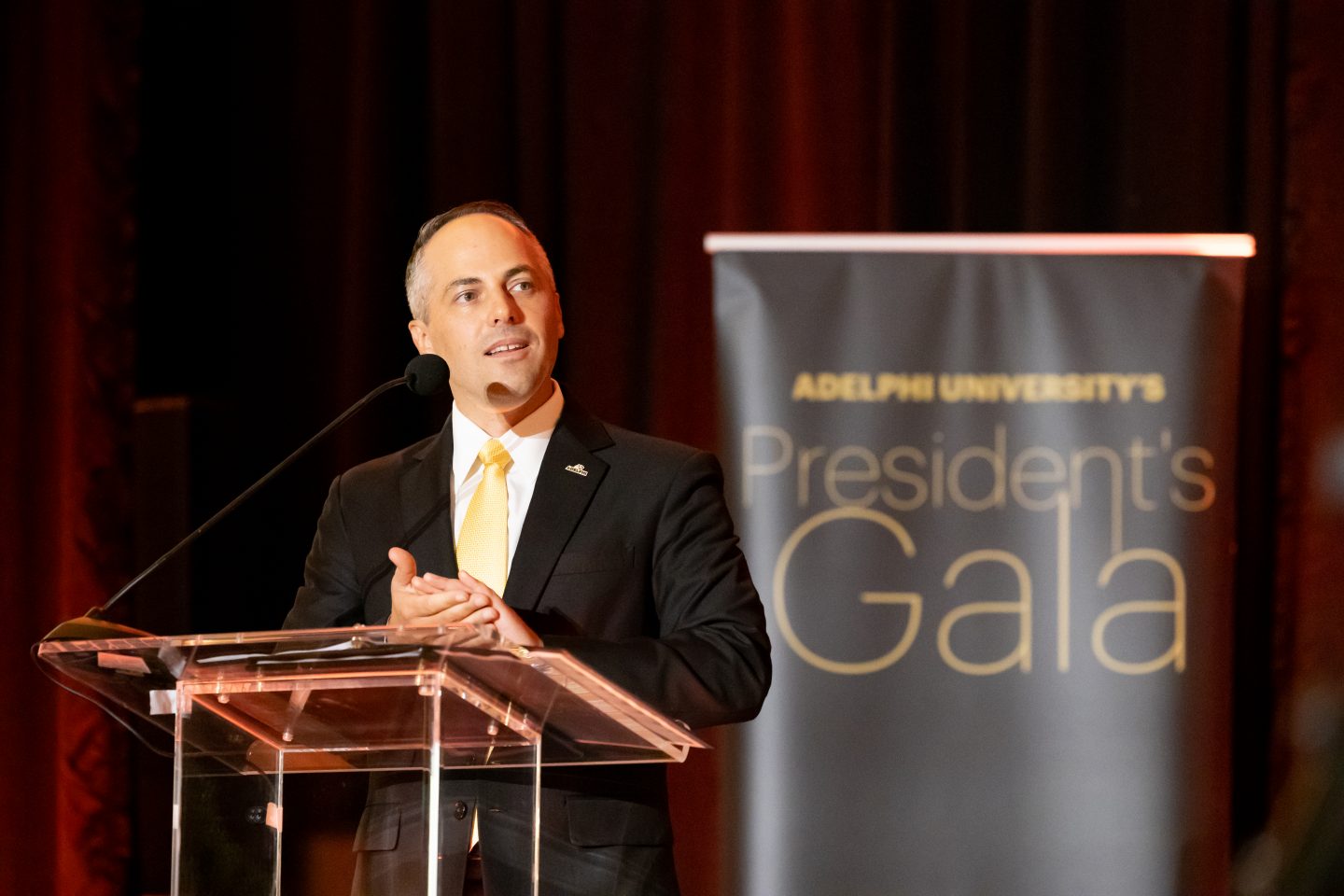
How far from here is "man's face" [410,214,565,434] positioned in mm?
2416

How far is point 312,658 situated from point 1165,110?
3490 millimetres

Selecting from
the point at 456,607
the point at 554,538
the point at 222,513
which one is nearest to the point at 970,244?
the point at 554,538

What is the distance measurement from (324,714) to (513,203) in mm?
3112

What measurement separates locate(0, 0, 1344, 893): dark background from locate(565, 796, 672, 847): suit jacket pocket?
2238mm

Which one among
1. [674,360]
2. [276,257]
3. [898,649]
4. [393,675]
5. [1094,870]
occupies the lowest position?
[1094,870]

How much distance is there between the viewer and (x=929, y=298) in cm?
383

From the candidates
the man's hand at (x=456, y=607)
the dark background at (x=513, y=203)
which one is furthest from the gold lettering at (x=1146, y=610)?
the man's hand at (x=456, y=607)

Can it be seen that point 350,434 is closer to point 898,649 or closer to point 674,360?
point 674,360

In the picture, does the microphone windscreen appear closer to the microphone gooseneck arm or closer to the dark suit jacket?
the microphone gooseneck arm

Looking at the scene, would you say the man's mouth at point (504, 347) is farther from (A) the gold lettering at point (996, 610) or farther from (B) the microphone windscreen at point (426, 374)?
(A) the gold lettering at point (996, 610)

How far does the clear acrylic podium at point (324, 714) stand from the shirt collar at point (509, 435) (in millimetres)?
673

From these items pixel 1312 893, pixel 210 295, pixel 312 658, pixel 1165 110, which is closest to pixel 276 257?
pixel 210 295

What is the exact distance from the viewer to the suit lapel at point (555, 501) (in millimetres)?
2242

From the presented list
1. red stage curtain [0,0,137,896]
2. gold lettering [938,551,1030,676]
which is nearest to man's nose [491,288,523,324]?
gold lettering [938,551,1030,676]
